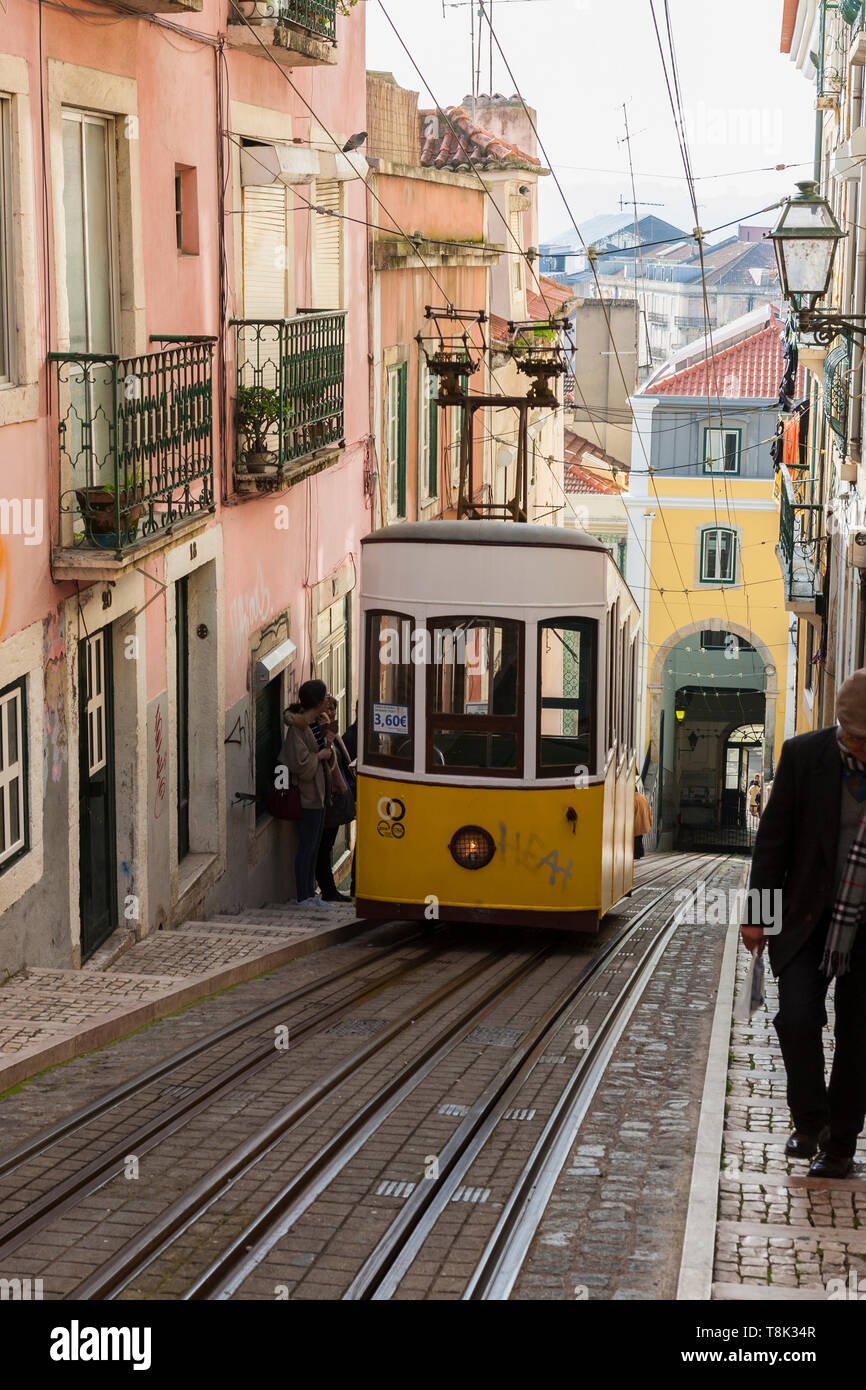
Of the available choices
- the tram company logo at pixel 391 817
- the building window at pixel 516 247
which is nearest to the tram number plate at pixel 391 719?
the tram company logo at pixel 391 817

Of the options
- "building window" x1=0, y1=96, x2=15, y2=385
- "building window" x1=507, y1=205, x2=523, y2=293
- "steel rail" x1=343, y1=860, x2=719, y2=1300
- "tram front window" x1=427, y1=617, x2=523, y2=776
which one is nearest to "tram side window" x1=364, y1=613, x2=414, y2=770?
"tram front window" x1=427, y1=617, x2=523, y2=776

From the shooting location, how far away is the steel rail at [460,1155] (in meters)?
5.20

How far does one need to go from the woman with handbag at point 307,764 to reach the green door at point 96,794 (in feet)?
8.85

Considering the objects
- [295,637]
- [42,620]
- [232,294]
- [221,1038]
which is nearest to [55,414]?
[42,620]

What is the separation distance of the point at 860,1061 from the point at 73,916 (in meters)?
5.35

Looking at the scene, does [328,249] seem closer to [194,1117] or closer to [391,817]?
[391,817]

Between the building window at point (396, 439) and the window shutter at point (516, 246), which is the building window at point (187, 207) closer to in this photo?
the building window at point (396, 439)

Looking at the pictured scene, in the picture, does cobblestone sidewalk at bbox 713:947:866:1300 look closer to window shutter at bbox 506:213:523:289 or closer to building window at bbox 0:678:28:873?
building window at bbox 0:678:28:873

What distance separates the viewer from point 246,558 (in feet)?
46.0

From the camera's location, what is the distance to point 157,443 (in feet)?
34.6

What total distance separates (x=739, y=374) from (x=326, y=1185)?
3714 centimetres

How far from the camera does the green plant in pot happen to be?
43.8 ft

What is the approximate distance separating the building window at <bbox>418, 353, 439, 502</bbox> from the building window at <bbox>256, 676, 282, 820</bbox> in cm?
779

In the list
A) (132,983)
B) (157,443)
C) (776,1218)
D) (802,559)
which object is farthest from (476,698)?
(802,559)
